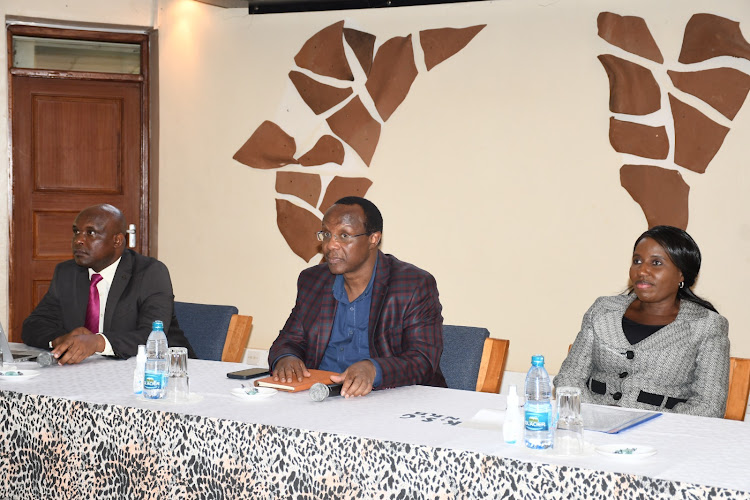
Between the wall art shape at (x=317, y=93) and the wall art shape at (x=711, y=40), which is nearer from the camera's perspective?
the wall art shape at (x=711, y=40)

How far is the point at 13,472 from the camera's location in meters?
2.69

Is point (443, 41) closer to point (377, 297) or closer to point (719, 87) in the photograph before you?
point (719, 87)

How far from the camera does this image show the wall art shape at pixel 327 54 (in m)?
5.98

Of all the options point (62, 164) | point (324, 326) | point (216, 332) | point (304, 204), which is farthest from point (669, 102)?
point (62, 164)

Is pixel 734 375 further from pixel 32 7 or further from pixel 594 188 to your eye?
pixel 32 7

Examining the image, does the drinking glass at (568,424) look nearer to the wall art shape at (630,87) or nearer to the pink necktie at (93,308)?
the pink necktie at (93,308)

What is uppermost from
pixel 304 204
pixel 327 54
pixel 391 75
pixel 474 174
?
pixel 327 54

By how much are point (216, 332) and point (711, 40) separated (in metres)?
3.38

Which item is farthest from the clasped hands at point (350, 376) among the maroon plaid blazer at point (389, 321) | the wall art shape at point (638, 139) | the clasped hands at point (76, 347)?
the wall art shape at point (638, 139)

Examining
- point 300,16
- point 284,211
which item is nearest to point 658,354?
point 284,211

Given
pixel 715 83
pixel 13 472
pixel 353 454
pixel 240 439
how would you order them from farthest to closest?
pixel 715 83
pixel 13 472
pixel 240 439
pixel 353 454

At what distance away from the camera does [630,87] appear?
5.24 metres

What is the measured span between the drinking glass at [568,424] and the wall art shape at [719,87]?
346 centimetres

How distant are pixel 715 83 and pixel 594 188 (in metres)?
0.92
